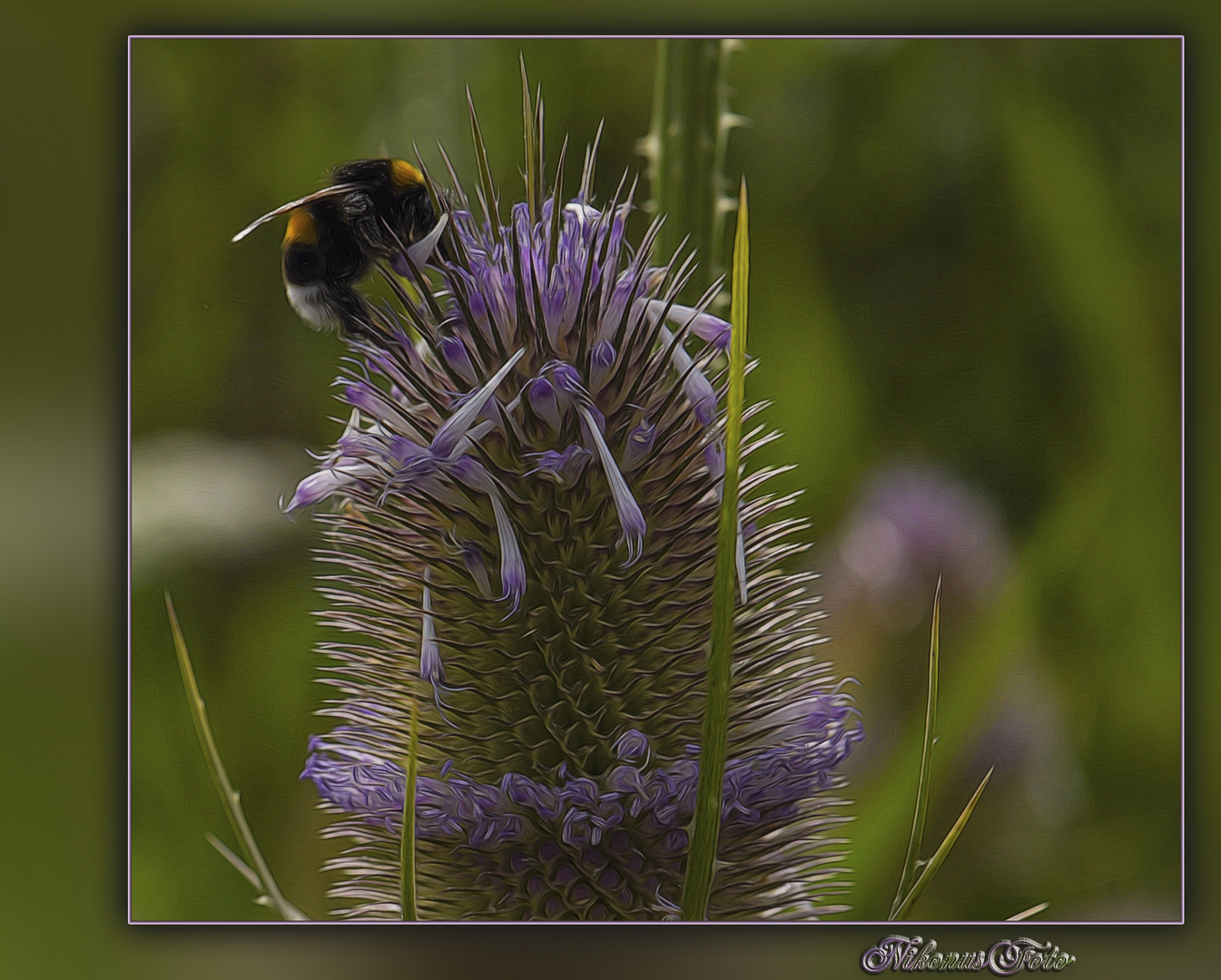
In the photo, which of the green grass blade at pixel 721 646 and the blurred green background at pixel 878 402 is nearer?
the green grass blade at pixel 721 646

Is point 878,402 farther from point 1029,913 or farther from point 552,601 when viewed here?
point 1029,913

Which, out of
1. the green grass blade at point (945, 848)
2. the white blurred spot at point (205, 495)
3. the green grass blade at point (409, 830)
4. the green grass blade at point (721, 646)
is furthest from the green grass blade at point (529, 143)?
the green grass blade at point (945, 848)

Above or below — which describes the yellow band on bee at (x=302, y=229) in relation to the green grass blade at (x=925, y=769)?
above

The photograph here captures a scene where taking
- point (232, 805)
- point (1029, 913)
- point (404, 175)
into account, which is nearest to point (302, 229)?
point (404, 175)

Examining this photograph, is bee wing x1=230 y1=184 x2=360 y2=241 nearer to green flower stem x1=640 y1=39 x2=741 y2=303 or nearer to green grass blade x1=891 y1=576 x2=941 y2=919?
green flower stem x1=640 y1=39 x2=741 y2=303

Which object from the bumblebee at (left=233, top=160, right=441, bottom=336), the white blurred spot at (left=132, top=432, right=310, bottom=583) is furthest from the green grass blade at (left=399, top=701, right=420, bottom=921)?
the bumblebee at (left=233, top=160, right=441, bottom=336)

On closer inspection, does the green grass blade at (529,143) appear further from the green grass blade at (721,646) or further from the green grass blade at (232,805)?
the green grass blade at (232,805)

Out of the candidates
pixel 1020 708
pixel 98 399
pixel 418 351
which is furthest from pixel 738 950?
pixel 98 399
